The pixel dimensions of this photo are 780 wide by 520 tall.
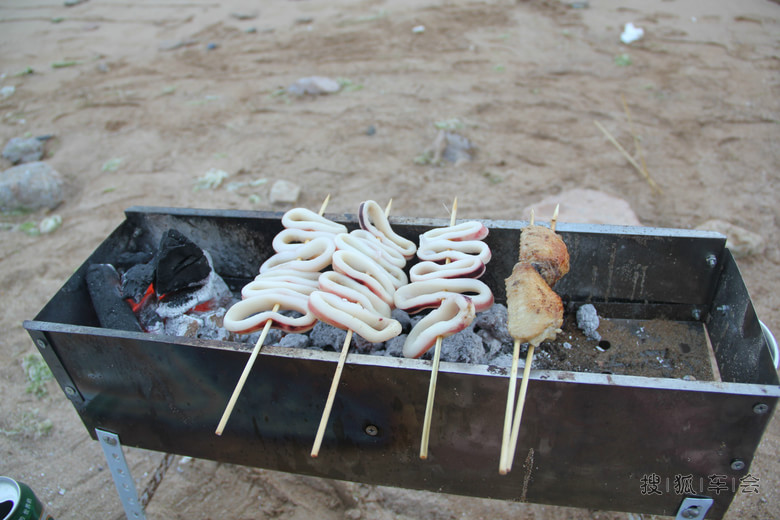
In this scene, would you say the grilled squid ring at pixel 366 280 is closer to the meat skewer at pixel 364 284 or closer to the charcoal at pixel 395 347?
the meat skewer at pixel 364 284

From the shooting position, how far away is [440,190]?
622 centimetres

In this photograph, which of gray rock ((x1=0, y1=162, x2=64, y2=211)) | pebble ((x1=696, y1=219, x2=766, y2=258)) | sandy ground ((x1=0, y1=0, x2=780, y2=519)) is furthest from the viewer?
gray rock ((x1=0, y1=162, x2=64, y2=211))

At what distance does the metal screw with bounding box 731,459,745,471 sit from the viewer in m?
2.13

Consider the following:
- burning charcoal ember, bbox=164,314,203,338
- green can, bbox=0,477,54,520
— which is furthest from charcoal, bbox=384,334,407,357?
green can, bbox=0,477,54,520

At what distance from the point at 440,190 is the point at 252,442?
4.23 m

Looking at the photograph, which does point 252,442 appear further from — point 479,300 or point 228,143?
point 228,143

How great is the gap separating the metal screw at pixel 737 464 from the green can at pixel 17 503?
334cm

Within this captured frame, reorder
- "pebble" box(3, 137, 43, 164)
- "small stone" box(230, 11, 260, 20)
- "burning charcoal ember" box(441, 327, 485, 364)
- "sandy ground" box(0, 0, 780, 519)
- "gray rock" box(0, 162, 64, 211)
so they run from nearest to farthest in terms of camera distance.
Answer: "burning charcoal ember" box(441, 327, 485, 364)
"sandy ground" box(0, 0, 780, 519)
"gray rock" box(0, 162, 64, 211)
"pebble" box(3, 137, 43, 164)
"small stone" box(230, 11, 260, 20)

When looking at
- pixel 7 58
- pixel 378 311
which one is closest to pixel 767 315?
pixel 378 311

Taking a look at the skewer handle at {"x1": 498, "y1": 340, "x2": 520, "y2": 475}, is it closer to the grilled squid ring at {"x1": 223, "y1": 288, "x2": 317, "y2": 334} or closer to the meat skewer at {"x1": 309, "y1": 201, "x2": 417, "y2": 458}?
the meat skewer at {"x1": 309, "y1": 201, "x2": 417, "y2": 458}

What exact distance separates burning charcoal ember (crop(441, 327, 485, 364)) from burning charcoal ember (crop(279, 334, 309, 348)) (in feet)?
2.67

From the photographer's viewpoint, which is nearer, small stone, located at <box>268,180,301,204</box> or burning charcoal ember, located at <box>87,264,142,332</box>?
burning charcoal ember, located at <box>87,264,142,332</box>

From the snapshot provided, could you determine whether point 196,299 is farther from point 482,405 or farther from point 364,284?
point 482,405

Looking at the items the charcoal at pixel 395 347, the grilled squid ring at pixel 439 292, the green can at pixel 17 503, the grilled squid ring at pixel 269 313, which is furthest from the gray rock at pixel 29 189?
the grilled squid ring at pixel 439 292
